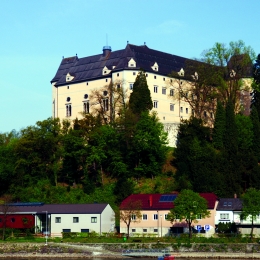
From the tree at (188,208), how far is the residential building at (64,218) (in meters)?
8.02

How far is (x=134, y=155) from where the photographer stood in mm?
88875

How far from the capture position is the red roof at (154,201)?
7456 cm

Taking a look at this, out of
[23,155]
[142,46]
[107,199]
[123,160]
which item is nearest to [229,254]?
[107,199]

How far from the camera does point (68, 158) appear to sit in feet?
295

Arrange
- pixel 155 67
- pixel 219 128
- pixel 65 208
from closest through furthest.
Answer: pixel 65 208
pixel 219 128
pixel 155 67

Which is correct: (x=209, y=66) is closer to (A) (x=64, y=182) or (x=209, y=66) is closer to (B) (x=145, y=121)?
(B) (x=145, y=121)

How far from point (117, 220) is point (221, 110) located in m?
21.2

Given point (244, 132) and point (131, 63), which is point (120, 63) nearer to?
point (131, 63)

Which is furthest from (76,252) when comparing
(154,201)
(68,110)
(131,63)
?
(68,110)

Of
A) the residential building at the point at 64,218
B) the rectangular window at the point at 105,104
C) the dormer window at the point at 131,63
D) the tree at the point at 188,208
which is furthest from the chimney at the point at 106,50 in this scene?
the tree at the point at 188,208

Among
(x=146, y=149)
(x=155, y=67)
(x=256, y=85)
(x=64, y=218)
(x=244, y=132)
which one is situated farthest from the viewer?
(x=155, y=67)

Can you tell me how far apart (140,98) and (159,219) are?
2451 centimetres

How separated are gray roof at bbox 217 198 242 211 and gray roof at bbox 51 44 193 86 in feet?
112

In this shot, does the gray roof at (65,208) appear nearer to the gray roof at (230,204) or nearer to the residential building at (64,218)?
the residential building at (64,218)
